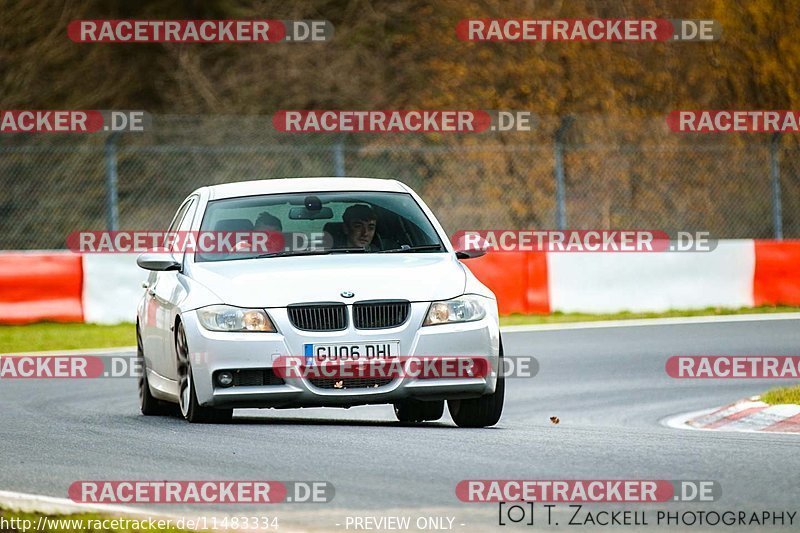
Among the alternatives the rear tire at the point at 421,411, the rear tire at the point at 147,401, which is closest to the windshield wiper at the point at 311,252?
the rear tire at the point at 421,411

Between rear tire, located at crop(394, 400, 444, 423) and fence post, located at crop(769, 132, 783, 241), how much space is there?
12249 millimetres

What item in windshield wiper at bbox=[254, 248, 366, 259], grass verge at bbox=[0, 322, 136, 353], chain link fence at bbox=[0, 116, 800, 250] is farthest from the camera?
chain link fence at bbox=[0, 116, 800, 250]

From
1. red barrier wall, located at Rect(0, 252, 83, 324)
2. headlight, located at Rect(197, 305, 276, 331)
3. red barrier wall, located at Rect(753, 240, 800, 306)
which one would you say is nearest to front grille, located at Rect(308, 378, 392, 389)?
headlight, located at Rect(197, 305, 276, 331)

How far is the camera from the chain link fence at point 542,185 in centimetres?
2509

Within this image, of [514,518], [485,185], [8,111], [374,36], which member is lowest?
[514,518]

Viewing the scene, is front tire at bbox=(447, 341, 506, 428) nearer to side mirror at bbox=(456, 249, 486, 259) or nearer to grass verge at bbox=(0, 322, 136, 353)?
side mirror at bbox=(456, 249, 486, 259)

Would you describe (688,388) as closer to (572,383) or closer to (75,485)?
(572,383)

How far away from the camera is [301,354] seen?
10.0 meters

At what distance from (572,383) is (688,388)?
101cm

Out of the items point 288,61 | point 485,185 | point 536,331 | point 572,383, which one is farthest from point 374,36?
point 572,383

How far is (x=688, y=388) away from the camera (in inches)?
586

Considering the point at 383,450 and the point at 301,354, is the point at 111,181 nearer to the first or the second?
the point at 301,354

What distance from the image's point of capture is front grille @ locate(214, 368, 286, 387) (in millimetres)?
10070

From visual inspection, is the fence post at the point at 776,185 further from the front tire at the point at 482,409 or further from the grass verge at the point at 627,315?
the front tire at the point at 482,409
